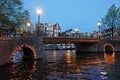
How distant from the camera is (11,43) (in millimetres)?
46531

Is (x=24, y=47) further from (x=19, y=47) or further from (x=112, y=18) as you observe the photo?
(x=112, y=18)

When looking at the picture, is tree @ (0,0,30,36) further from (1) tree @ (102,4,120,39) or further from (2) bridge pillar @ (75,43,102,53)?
(1) tree @ (102,4,120,39)

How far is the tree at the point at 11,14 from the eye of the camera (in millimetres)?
49125

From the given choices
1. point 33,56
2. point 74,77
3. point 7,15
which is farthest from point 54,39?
point 74,77

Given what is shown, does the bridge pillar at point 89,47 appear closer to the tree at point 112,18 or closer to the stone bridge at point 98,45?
the stone bridge at point 98,45

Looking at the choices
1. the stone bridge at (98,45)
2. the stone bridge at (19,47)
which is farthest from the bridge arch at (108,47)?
the stone bridge at (19,47)

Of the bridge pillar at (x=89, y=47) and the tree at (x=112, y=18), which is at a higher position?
the tree at (x=112, y=18)

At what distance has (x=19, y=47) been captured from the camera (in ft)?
161

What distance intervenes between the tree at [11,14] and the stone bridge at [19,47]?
10.9ft

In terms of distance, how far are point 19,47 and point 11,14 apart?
20.0ft

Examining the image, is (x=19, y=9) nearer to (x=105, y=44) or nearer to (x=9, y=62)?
(x=9, y=62)

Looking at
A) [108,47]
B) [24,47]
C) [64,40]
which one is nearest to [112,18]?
[108,47]

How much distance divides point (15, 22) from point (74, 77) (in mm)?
23201

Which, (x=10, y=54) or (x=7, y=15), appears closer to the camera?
(x=10, y=54)
